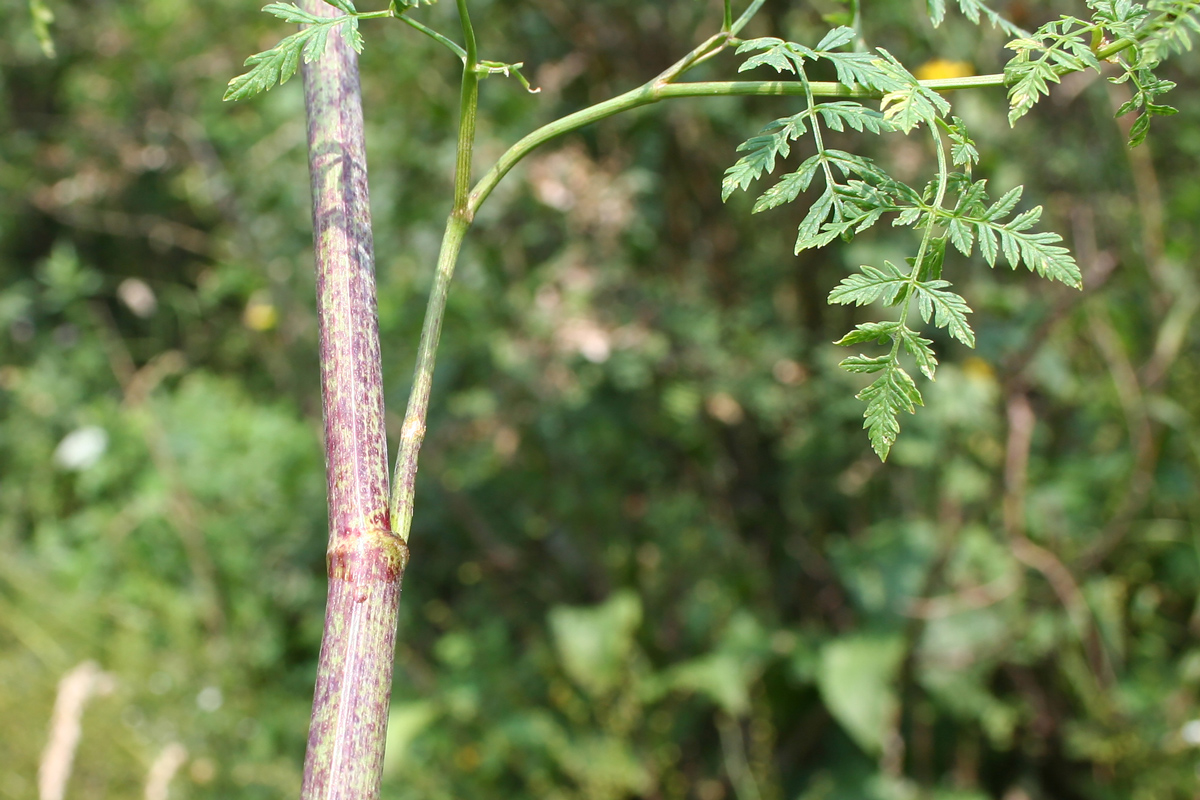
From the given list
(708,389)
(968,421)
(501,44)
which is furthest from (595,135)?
(968,421)

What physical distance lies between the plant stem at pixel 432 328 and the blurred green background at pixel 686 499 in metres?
1.29

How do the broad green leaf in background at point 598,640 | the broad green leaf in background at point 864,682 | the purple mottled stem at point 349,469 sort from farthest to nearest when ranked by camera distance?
1. the broad green leaf in background at point 598,640
2. the broad green leaf in background at point 864,682
3. the purple mottled stem at point 349,469

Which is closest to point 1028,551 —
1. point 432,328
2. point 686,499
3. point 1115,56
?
point 686,499

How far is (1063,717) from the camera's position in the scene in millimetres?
1948

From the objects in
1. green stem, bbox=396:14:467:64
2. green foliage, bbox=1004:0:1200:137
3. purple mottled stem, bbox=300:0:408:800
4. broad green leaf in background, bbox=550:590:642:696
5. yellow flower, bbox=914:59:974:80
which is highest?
yellow flower, bbox=914:59:974:80

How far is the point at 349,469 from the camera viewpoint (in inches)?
15.2

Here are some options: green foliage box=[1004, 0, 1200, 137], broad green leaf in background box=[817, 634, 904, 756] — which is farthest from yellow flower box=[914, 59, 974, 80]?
green foliage box=[1004, 0, 1200, 137]

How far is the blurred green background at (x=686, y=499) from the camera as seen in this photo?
1798mm

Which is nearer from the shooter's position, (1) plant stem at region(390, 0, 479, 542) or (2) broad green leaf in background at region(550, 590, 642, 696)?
(1) plant stem at region(390, 0, 479, 542)

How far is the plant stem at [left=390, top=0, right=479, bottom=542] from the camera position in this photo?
40cm

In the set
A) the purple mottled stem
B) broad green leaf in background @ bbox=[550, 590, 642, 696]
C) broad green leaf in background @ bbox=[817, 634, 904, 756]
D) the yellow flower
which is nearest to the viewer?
the purple mottled stem

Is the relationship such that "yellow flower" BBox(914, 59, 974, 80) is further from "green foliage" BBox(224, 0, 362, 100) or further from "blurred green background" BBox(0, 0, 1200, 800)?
"green foliage" BBox(224, 0, 362, 100)

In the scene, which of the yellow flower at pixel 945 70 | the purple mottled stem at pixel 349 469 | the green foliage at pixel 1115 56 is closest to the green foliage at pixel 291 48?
the purple mottled stem at pixel 349 469

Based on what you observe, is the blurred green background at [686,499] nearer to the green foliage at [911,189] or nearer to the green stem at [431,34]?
the green foliage at [911,189]
